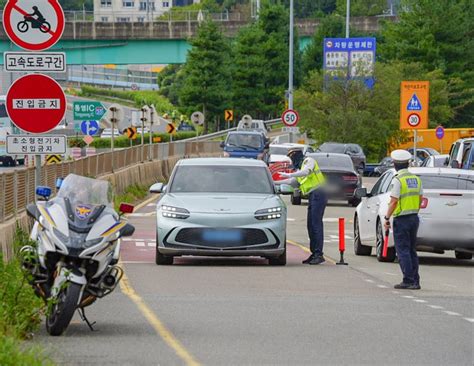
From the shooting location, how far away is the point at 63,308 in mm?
10734

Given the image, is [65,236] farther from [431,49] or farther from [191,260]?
[431,49]

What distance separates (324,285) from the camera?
16.2 meters

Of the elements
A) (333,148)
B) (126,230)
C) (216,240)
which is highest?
(126,230)

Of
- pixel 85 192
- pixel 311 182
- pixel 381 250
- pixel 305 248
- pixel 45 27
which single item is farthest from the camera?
pixel 305 248

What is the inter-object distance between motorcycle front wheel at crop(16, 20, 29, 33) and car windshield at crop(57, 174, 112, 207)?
307 centimetres

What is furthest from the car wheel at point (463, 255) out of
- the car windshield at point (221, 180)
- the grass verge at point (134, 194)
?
the grass verge at point (134, 194)

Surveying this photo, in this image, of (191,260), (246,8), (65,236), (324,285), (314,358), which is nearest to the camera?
(314,358)

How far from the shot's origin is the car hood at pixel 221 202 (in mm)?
18125

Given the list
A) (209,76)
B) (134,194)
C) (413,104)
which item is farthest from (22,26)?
(209,76)

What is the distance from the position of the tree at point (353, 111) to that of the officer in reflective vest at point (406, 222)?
44595 millimetres

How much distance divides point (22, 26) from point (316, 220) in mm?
6720

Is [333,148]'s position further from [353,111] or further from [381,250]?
[381,250]

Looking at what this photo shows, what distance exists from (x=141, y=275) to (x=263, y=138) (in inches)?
1449

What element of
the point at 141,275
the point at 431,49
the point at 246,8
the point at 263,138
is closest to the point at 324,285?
the point at 141,275
